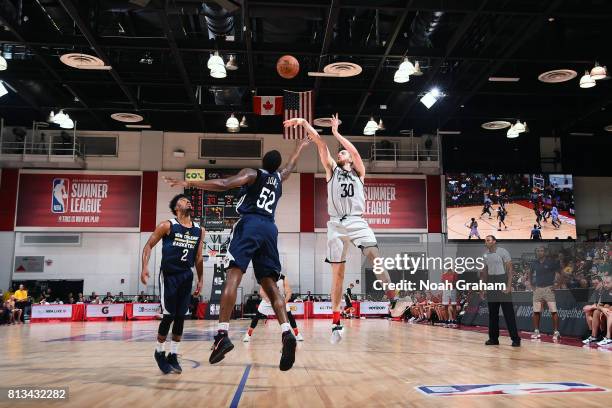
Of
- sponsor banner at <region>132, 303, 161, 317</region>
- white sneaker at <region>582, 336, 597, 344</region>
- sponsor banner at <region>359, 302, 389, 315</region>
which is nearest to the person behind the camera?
white sneaker at <region>582, 336, 597, 344</region>

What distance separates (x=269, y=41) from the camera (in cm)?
1580

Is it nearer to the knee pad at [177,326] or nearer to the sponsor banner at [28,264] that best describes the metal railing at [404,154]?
the sponsor banner at [28,264]

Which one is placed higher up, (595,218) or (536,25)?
(536,25)

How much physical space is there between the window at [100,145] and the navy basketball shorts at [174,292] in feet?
60.0

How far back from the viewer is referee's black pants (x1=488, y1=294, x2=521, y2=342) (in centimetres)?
845

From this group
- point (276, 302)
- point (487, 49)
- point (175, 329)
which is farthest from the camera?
point (487, 49)

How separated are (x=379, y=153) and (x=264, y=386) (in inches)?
758

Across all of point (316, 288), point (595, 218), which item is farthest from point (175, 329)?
point (595, 218)

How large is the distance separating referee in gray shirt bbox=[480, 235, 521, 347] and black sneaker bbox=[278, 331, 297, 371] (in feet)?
17.5

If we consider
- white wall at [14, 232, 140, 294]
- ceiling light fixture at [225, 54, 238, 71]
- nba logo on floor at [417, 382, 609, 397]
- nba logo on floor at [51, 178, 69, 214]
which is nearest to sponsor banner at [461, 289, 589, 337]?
nba logo on floor at [417, 382, 609, 397]

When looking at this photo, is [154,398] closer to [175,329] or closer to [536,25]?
[175,329]

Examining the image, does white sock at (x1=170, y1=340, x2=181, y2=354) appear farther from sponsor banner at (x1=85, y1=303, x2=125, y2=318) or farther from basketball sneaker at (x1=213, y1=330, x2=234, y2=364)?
sponsor banner at (x1=85, y1=303, x2=125, y2=318)

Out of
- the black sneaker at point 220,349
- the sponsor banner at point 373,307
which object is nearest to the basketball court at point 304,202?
the black sneaker at point 220,349

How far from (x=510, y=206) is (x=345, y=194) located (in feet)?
56.3
